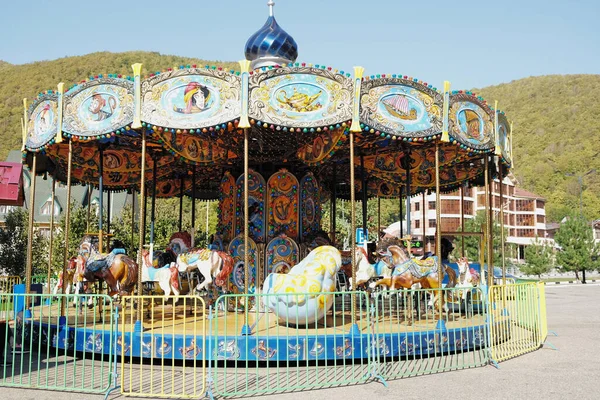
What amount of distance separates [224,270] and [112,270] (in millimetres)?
2240

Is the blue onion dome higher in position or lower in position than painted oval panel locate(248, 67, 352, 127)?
higher

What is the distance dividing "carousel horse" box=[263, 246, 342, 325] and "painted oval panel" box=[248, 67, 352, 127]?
2.47 m

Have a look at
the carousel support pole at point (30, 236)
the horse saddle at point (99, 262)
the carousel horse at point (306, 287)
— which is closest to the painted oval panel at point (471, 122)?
the carousel horse at point (306, 287)

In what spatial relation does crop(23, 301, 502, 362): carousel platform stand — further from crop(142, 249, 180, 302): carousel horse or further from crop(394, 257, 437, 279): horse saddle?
crop(142, 249, 180, 302): carousel horse

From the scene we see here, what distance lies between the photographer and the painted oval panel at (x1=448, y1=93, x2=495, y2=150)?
11.0 meters

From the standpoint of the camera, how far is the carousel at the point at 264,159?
9398 millimetres

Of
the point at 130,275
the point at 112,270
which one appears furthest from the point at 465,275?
the point at 112,270

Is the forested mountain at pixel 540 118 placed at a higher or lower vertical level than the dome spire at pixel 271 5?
higher

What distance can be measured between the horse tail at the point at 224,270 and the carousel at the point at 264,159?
22 millimetres

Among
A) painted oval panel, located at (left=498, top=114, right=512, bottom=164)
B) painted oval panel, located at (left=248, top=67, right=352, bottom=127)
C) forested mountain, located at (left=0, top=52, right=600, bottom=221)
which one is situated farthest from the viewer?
forested mountain, located at (left=0, top=52, right=600, bottom=221)

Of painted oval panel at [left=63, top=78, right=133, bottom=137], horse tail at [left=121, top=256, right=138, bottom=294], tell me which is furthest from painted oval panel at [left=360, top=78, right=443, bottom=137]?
horse tail at [left=121, top=256, right=138, bottom=294]

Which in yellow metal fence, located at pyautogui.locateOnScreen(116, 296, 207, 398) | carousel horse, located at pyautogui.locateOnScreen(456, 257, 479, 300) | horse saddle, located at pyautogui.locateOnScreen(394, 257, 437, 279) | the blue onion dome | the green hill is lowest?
yellow metal fence, located at pyautogui.locateOnScreen(116, 296, 207, 398)

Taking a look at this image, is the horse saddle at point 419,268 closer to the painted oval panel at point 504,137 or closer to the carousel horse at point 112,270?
the painted oval panel at point 504,137

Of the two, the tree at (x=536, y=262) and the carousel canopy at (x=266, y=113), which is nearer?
the carousel canopy at (x=266, y=113)
